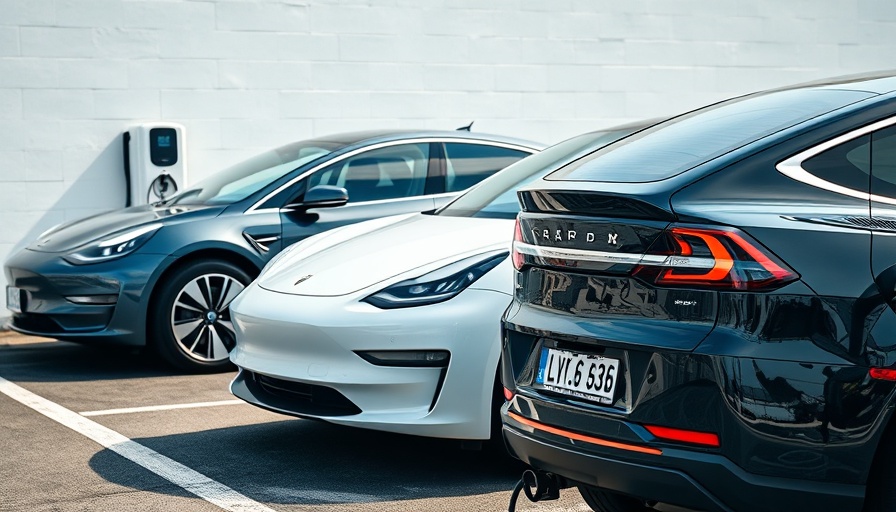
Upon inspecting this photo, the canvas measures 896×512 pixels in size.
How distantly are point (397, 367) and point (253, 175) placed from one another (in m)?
3.63

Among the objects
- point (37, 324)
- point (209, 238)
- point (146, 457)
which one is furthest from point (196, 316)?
point (146, 457)

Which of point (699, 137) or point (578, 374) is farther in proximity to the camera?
point (699, 137)

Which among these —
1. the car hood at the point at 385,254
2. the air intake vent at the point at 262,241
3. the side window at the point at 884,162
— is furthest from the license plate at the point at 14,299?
the side window at the point at 884,162

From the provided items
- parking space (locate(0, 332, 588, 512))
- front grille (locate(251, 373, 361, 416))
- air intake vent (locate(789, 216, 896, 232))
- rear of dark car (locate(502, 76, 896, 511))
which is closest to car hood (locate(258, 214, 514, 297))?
front grille (locate(251, 373, 361, 416))

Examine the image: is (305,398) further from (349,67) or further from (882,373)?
(349,67)

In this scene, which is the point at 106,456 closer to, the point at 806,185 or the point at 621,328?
the point at 621,328

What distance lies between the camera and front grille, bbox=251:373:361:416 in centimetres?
461

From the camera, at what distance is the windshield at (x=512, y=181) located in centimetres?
515

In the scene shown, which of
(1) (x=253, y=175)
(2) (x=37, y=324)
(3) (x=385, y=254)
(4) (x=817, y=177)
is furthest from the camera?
(1) (x=253, y=175)

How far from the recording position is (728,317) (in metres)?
2.94

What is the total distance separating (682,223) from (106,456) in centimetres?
301

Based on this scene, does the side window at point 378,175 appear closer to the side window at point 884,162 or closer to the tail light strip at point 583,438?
the tail light strip at point 583,438

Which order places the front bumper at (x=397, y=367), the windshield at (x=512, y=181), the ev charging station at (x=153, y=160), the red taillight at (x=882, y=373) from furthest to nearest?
the ev charging station at (x=153, y=160) < the windshield at (x=512, y=181) < the front bumper at (x=397, y=367) < the red taillight at (x=882, y=373)

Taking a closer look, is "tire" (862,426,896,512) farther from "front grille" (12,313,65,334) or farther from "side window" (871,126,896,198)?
"front grille" (12,313,65,334)
